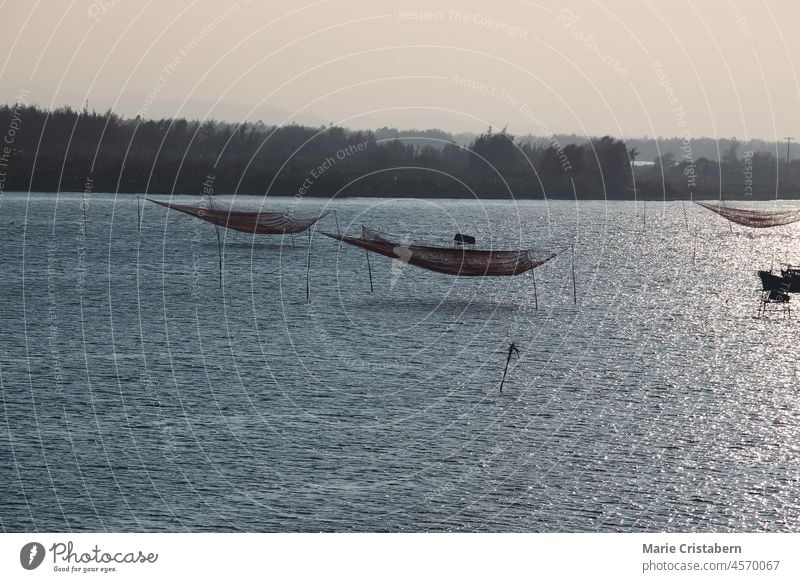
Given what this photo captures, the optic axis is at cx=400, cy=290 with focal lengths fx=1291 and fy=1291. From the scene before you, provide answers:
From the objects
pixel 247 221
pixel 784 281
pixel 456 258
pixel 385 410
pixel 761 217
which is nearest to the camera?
pixel 385 410

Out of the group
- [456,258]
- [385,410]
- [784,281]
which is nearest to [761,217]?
[784,281]

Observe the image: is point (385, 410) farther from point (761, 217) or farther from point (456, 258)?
point (761, 217)

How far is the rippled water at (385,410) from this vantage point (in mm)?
45750

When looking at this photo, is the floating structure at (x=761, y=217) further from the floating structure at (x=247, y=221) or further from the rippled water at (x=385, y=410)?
the floating structure at (x=247, y=221)

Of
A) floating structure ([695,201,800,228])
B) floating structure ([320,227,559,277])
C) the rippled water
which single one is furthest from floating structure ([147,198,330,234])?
floating structure ([695,201,800,228])

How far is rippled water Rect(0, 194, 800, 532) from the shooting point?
4575 centimetres

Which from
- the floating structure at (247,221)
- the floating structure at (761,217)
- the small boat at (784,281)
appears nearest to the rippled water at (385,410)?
the small boat at (784,281)

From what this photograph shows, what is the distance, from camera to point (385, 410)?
61438 mm

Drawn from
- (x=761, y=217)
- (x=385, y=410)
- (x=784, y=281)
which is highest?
(x=761, y=217)

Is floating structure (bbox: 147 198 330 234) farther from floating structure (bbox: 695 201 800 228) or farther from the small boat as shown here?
the small boat

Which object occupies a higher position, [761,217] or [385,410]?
[761,217]

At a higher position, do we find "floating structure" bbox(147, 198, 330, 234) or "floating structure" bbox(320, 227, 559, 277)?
"floating structure" bbox(147, 198, 330, 234)

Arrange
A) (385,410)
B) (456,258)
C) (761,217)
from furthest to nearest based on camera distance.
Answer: (761,217) → (456,258) → (385,410)
